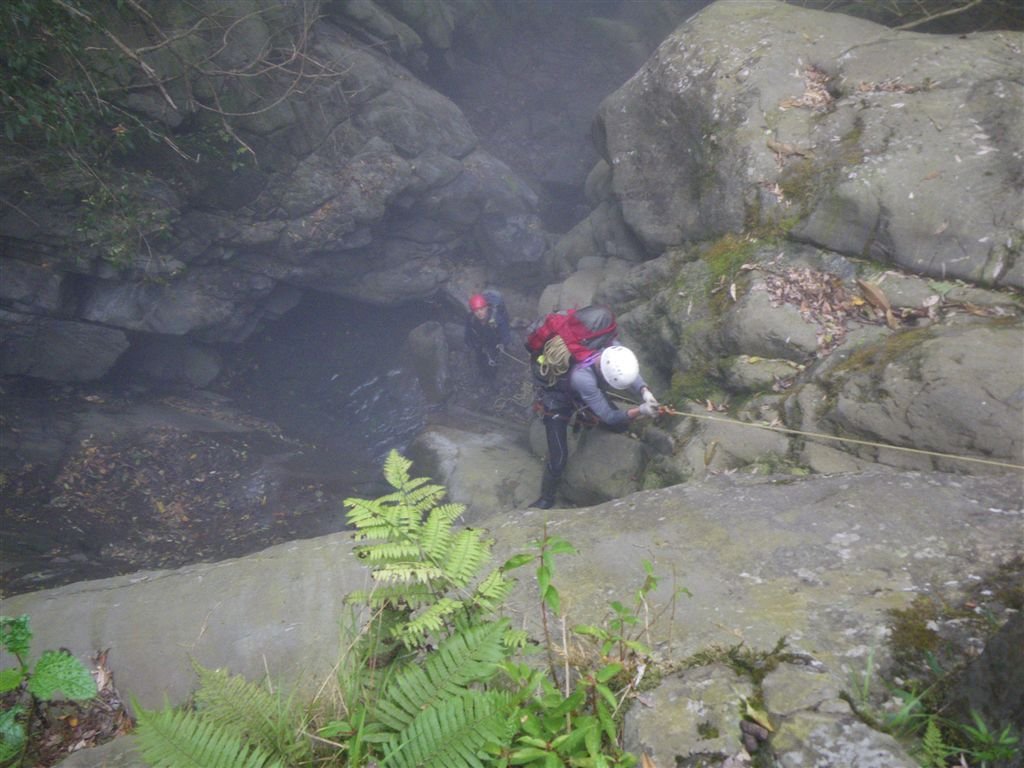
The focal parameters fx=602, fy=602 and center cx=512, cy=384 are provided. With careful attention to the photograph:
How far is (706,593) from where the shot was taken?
3.26m

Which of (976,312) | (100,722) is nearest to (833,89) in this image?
(976,312)

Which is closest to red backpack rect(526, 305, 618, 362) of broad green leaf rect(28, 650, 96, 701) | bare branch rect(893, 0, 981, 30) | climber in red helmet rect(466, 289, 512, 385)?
climber in red helmet rect(466, 289, 512, 385)

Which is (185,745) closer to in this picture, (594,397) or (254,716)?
(254,716)

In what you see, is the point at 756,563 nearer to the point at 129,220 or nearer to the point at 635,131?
the point at 635,131

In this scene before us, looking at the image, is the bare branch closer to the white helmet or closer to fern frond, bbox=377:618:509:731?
Answer: the white helmet

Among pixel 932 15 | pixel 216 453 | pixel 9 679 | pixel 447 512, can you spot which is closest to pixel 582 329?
pixel 447 512

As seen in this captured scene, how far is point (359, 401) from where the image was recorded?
470 inches

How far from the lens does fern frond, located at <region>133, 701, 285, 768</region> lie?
187cm

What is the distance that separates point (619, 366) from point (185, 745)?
4.93 m

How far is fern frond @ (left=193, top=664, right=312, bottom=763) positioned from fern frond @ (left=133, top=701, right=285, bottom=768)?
17 cm

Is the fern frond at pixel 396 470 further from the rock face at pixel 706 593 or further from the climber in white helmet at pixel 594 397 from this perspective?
the climber in white helmet at pixel 594 397

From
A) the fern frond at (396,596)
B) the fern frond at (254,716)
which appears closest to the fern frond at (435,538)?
the fern frond at (396,596)

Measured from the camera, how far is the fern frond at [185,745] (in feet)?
6.14

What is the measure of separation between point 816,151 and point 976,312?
2504 millimetres
